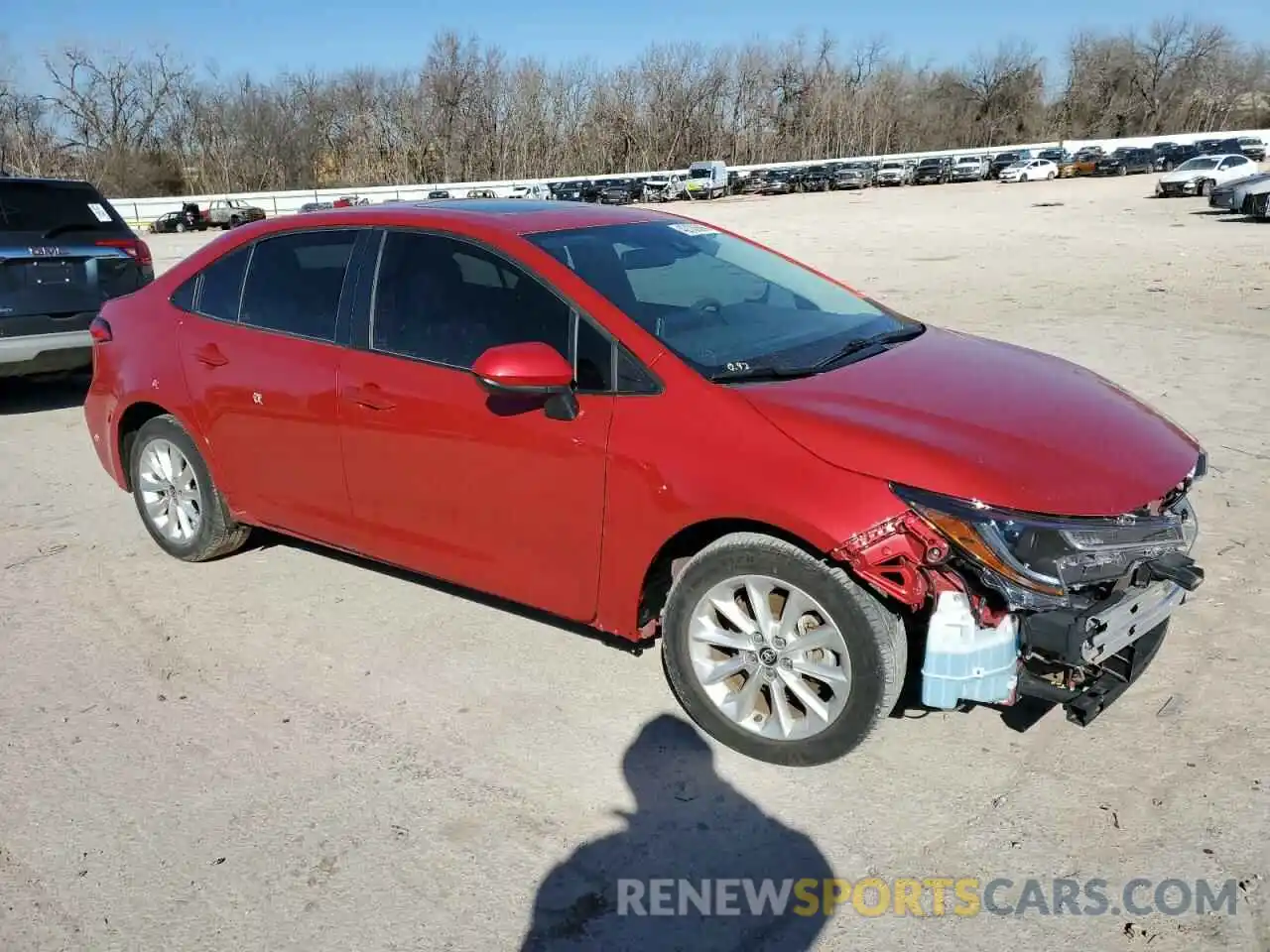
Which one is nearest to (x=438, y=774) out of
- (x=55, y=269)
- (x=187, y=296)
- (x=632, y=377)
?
(x=632, y=377)

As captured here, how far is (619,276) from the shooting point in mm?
3709

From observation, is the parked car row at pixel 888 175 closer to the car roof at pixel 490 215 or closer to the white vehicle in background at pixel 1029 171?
the white vehicle in background at pixel 1029 171

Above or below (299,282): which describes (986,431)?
below

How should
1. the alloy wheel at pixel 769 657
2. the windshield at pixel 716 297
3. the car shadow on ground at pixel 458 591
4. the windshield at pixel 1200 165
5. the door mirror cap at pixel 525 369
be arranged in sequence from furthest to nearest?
1. the windshield at pixel 1200 165
2. the car shadow on ground at pixel 458 591
3. the windshield at pixel 716 297
4. the door mirror cap at pixel 525 369
5. the alloy wheel at pixel 769 657

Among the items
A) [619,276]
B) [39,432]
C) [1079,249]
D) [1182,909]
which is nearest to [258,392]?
[619,276]

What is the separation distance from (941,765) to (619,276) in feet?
6.71

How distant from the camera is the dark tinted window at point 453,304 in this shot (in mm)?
3570

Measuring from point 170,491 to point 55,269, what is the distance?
424 centimetres

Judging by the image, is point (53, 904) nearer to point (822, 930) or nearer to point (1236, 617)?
point (822, 930)

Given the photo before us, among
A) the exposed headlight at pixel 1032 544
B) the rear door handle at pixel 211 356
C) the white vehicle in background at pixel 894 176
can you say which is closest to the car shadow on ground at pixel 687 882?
the exposed headlight at pixel 1032 544

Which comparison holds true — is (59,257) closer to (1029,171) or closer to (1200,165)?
(1200,165)

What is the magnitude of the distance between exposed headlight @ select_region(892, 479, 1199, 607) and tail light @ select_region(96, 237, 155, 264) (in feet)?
25.7

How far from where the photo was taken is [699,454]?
123 inches

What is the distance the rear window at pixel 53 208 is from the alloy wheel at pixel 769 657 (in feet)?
24.3
